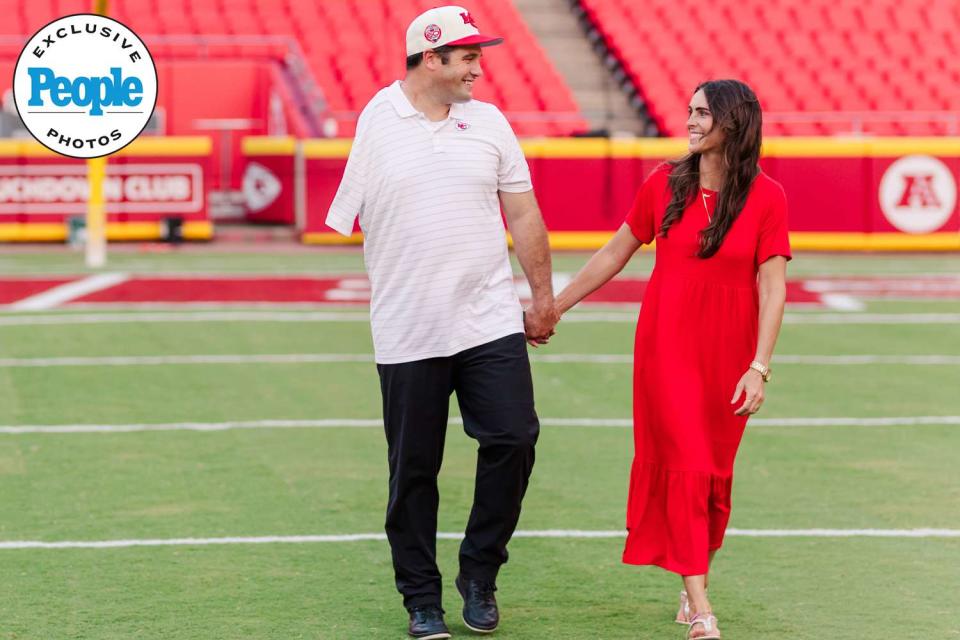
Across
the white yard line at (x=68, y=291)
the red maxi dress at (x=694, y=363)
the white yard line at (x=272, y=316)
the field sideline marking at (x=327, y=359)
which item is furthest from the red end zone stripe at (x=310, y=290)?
the red maxi dress at (x=694, y=363)

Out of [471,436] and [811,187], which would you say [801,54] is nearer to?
[811,187]

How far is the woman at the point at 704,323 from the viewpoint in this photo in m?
5.04

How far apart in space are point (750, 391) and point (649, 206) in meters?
0.68

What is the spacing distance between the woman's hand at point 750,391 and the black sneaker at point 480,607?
3.29 ft

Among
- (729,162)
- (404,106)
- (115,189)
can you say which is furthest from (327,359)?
(115,189)

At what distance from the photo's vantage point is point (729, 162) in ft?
16.5

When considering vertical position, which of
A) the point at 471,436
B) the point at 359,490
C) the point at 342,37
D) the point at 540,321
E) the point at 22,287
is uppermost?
the point at 342,37

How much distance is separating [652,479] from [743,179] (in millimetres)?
971

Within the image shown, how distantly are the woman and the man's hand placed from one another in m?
0.32

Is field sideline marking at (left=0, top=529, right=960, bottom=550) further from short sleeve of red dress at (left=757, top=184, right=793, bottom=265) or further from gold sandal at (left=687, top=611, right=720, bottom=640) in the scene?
short sleeve of red dress at (left=757, top=184, right=793, bottom=265)

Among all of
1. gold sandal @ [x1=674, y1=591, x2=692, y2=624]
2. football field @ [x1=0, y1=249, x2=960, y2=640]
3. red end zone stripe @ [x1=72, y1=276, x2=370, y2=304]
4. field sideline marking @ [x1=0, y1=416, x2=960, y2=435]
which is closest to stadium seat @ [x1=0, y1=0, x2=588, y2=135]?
red end zone stripe @ [x1=72, y1=276, x2=370, y2=304]

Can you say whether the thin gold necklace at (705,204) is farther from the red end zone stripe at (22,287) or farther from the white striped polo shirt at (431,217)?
the red end zone stripe at (22,287)

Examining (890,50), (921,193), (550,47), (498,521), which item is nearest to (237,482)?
(498,521)

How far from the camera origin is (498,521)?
17.3ft
